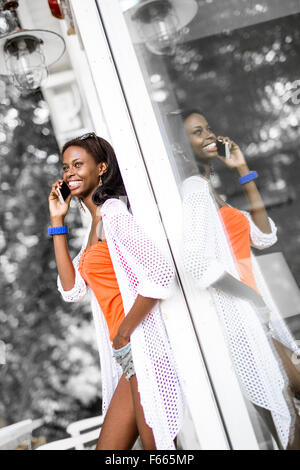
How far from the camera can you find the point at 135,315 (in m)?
1.20

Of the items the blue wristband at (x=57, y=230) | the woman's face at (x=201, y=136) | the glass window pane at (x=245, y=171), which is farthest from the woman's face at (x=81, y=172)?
the woman's face at (x=201, y=136)

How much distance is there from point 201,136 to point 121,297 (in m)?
0.57

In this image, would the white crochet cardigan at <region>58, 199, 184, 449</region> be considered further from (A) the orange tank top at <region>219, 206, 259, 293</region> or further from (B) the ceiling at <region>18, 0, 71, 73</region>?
(B) the ceiling at <region>18, 0, 71, 73</region>

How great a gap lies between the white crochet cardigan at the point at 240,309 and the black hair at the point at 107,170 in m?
0.40

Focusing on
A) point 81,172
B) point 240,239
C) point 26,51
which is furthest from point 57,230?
point 26,51

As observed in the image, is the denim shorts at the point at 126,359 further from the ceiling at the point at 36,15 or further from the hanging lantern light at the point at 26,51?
the ceiling at the point at 36,15

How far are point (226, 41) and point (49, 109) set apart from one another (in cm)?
283

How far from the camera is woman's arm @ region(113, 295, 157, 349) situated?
3.89 ft

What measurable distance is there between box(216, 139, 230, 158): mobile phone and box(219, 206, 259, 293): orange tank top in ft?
0.41

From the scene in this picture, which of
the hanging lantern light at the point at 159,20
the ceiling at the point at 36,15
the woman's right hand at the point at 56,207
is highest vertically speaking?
the ceiling at the point at 36,15

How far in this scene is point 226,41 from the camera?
1032 mm

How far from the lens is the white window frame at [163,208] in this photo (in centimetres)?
110

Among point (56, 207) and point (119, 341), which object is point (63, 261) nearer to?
point (56, 207)

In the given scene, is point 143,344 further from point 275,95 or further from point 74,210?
point 74,210
